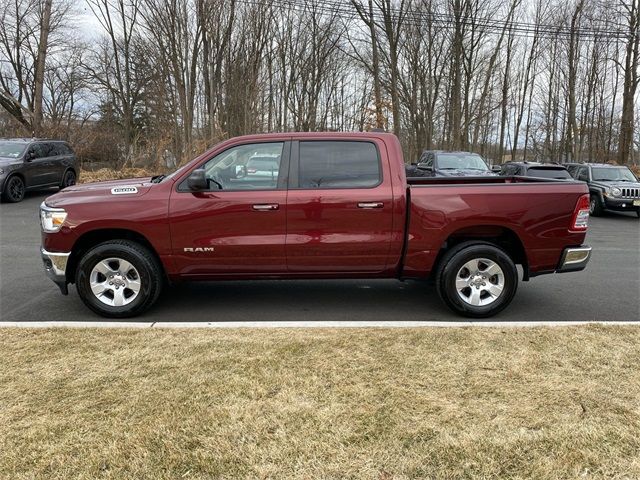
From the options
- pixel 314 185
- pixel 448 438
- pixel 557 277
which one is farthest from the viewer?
pixel 557 277

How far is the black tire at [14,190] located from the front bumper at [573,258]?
14.4 metres

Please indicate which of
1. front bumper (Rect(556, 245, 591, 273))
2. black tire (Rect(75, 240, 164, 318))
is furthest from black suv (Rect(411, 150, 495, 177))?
black tire (Rect(75, 240, 164, 318))

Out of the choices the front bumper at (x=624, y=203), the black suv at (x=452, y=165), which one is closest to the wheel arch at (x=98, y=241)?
the black suv at (x=452, y=165)

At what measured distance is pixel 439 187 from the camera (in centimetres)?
499

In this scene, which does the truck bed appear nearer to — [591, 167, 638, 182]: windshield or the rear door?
the rear door

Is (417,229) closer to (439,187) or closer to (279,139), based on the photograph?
(439,187)

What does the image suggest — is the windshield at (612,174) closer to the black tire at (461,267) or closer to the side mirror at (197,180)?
the black tire at (461,267)

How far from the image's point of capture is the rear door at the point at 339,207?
194 inches

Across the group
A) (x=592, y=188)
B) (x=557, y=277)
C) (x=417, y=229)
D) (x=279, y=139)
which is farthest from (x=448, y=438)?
(x=592, y=188)

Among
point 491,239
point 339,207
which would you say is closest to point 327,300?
point 339,207

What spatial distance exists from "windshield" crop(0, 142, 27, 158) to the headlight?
1151cm

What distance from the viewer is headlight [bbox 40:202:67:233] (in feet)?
16.0

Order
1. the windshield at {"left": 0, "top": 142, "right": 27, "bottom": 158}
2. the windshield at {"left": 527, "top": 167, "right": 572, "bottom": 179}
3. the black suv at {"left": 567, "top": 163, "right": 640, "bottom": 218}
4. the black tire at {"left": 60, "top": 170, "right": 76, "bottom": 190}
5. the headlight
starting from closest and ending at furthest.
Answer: the headlight, the windshield at {"left": 0, "top": 142, "right": 27, "bottom": 158}, the black suv at {"left": 567, "top": 163, "right": 640, "bottom": 218}, the windshield at {"left": 527, "top": 167, "right": 572, "bottom": 179}, the black tire at {"left": 60, "top": 170, "right": 76, "bottom": 190}

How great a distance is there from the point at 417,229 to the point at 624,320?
2.42 meters
